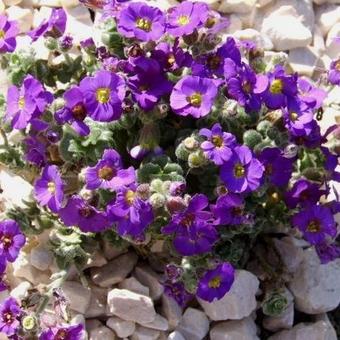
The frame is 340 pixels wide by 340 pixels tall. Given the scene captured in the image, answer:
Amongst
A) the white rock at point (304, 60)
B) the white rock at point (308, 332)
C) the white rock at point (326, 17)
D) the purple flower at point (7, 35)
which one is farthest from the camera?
the white rock at point (326, 17)

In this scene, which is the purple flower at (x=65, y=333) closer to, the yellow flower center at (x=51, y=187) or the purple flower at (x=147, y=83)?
the yellow flower center at (x=51, y=187)

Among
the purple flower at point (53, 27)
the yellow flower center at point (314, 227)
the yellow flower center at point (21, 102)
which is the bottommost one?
the yellow flower center at point (314, 227)

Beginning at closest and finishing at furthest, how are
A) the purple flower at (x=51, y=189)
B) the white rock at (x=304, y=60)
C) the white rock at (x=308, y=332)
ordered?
the purple flower at (x=51, y=189) < the white rock at (x=308, y=332) < the white rock at (x=304, y=60)

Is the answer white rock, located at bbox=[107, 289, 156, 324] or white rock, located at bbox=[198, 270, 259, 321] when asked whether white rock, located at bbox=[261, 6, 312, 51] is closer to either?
white rock, located at bbox=[198, 270, 259, 321]

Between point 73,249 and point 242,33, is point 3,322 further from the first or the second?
point 242,33

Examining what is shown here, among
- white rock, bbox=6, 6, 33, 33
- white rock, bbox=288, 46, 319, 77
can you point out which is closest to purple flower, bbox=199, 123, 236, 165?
white rock, bbox=288, 46, 319, 77

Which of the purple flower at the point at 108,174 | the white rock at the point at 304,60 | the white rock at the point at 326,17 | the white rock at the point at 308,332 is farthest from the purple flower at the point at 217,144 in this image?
the white rock at the point at 326,17
